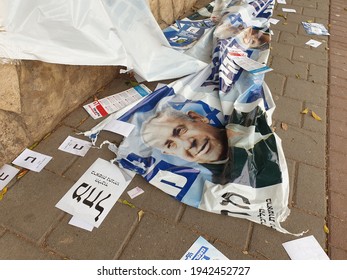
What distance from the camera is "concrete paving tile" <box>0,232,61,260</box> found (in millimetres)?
1161

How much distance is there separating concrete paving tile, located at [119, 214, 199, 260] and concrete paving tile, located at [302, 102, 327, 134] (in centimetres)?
103

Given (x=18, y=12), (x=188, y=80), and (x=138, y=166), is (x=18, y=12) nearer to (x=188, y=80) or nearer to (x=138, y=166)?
(x=138, y=166)

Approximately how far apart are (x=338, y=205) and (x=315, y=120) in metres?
0.63

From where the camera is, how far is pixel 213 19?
8.50 ft

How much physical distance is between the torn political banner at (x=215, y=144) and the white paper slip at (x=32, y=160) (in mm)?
267

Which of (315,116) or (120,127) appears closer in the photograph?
(120,127)

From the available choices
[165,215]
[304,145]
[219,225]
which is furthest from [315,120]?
[165,215]

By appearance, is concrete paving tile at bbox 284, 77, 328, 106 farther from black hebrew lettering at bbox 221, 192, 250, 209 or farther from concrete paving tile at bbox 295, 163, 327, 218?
black hebrew lettering at bbox 221, 192, 250, 209

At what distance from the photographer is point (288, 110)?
75.8 inches

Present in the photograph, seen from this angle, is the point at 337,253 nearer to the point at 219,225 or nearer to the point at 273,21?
the point at 219,225

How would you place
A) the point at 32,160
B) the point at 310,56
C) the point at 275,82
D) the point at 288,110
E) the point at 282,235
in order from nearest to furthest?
the point at 282,235
the point at 32,160
the point at 288,110
the point at 275,82
the point at 310,56

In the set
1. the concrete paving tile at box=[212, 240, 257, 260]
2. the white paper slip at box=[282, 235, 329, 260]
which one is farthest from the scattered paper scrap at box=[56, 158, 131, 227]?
the white paper slip at box=[282, 235, 329, 260]

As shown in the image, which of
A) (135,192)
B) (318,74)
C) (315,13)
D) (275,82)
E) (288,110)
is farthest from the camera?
(315,13)

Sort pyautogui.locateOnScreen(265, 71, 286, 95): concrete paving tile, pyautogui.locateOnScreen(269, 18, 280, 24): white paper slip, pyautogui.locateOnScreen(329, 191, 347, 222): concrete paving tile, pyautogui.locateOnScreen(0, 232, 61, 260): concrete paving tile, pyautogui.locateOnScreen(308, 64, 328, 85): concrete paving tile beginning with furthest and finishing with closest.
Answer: pyautogui.locateOnScreen(269, 18, 280, 24): white paper slip
pyautogui.locateOnScreen(308, 64, 328, 85): concrete paving tile
pyautogui.locateOnScreen(265, 71, 286, 95): concrete paving tile
pyautogui.locateOnScreen(329, 191, 347, 222): concrete paving tile
pyautogui.locateOnScreen(0, 232, 61, 260): concrete paving tile
